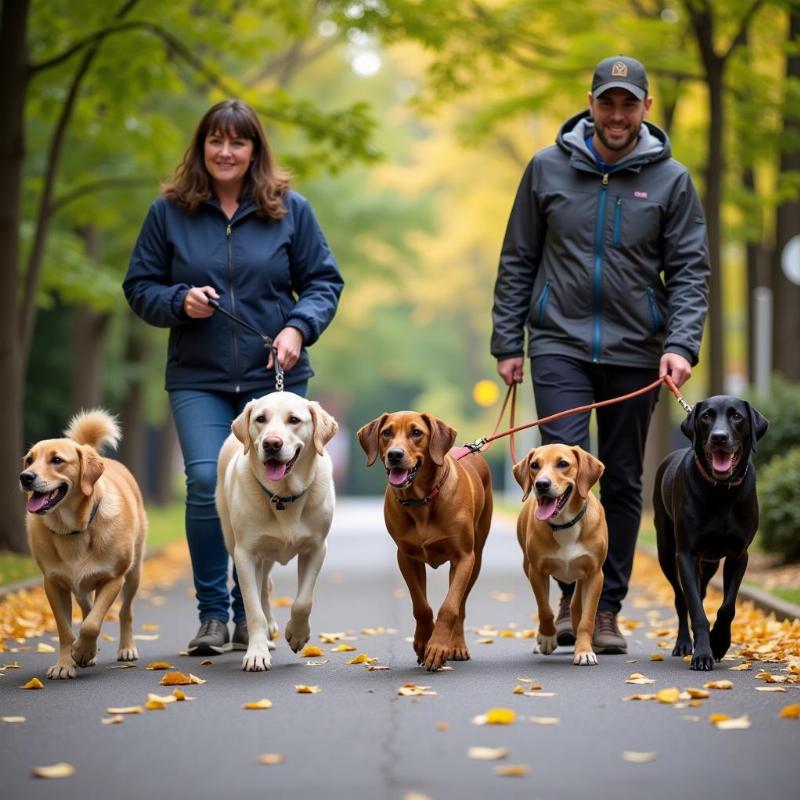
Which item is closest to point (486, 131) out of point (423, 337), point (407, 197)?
point (407, 197)

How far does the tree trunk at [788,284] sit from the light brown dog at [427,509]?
12.3m

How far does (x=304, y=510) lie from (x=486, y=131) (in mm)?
16857

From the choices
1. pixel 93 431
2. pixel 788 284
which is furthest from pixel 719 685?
pixel 788 284

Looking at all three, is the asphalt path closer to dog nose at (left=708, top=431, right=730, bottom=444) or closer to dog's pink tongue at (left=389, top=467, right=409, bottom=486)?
dog's pink tongue at (left=389, top=467, right=409, bottom=486)

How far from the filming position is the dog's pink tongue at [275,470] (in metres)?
6.98

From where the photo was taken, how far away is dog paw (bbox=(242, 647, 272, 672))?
7.05 m

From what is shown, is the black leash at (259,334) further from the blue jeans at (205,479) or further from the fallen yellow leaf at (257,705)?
the fallen yellow leaf at (257,705)

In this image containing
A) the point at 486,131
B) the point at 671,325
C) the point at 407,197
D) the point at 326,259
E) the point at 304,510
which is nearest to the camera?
the point at 304,510

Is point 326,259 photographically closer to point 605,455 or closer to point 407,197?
point 605,455

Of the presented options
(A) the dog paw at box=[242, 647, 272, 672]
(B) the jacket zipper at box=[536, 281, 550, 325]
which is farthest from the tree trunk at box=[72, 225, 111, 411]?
(A) the dog paw at box=[242, 647, 272, 672]

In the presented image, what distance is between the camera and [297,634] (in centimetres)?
728

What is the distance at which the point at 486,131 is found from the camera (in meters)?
23.3

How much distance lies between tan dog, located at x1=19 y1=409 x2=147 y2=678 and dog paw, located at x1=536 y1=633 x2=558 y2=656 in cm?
211

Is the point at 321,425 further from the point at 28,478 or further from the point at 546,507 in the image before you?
the point at 28,478
